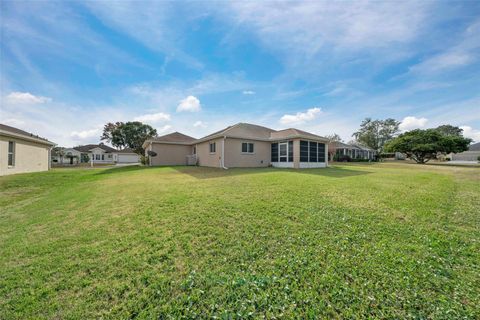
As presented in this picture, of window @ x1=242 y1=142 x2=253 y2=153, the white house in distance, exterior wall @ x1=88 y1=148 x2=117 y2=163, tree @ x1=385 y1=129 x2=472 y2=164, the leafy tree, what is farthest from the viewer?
the leafy tree

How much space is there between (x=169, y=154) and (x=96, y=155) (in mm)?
38976

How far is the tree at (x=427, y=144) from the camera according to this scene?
27.0 metres

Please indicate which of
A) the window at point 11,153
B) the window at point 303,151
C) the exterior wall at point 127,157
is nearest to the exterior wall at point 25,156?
the window at point 11,153

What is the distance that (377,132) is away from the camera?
51781 mm

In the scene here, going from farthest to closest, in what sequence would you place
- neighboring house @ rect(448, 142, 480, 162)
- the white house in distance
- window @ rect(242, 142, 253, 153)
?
the white house in distance, neighboring house @ rect(448, 142, 480, 162), window @ rect(242, 142, 253, 153)

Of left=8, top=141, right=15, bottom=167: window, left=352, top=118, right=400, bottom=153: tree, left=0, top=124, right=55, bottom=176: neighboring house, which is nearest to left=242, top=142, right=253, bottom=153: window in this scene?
left=0, top=124, right=55, bottom=176: neighboring house

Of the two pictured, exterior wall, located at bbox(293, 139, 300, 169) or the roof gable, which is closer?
exterior wall, located at bbox(293, 139, 300, 169)

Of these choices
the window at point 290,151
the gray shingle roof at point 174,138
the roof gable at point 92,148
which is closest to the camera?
the window at point 290,151

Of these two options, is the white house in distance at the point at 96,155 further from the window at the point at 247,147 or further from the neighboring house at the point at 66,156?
the window at the point at 247,147

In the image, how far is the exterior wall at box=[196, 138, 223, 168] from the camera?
16859 millimetres

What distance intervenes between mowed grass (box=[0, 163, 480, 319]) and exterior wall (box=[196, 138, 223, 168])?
11.3 metres

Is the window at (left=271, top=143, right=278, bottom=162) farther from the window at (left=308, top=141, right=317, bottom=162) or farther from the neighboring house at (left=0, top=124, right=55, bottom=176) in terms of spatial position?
the neighboring house at (left=0, top=124, right=55, bottom=176)

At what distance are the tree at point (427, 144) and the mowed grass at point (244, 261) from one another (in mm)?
30643

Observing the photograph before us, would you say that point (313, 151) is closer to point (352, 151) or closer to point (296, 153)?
point (296, 153)
